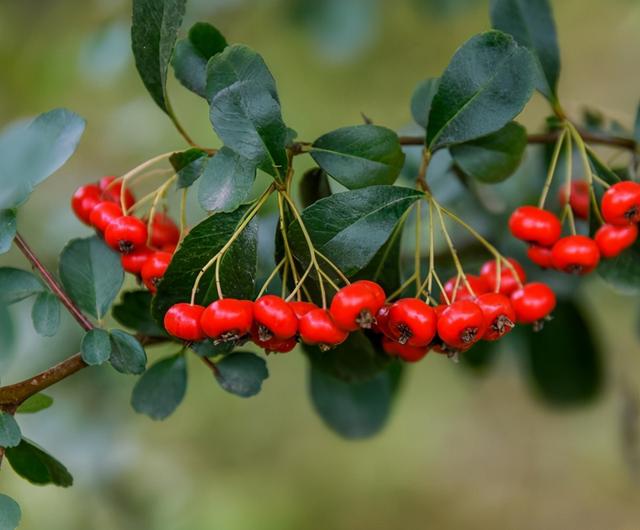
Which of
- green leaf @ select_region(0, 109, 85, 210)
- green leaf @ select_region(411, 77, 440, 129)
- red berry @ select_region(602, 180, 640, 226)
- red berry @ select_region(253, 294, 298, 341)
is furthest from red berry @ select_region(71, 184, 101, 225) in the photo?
red berry @ select_region(602, 180, 640, 226)

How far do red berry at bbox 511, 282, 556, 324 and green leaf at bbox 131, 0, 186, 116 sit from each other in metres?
0.52

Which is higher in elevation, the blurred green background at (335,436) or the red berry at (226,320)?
the red berry at (226,320)

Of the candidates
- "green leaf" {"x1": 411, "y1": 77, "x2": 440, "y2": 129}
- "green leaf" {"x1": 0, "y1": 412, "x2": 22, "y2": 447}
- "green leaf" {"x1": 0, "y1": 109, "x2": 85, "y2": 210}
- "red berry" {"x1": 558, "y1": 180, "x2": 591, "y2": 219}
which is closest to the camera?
"green leaf" {"x1": 0, "y1": 109, "x2": 85, "y2": 210}

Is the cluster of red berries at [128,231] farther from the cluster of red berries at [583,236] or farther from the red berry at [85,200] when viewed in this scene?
the cluster of red berries at [583,236]

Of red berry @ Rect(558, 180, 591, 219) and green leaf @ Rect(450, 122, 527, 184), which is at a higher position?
green leaf @ Rect(450, 122, 527, 184)

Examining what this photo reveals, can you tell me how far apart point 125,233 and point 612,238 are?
63 cm

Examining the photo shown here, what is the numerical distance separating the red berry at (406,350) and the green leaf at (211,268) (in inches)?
7.9

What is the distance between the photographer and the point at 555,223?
1.03 m

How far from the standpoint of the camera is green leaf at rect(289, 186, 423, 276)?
900mm

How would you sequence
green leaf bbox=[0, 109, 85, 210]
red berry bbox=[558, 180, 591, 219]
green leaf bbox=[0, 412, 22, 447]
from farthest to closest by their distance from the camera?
1. red berry bbox=[558, 180, 591, 219]
2. green leaf bbox=[0, 412, 22, 447]
3. green leaf bbox=[0, 109, 85, 210]

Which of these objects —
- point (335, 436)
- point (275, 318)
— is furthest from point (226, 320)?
point (335, 436)

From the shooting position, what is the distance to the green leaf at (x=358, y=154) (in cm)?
98

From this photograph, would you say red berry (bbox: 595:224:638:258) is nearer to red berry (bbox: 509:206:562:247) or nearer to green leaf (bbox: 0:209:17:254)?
red berry (bbox: 509:206:562:247)

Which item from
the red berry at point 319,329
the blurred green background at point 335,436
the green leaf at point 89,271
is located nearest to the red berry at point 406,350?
the red berry at point 319,329
